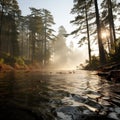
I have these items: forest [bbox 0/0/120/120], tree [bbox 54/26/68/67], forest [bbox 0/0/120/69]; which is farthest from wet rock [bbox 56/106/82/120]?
tree [bbox 54/26/68/67]

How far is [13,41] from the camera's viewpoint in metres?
36.8

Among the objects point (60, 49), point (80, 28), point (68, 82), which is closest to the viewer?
point (68, 82)

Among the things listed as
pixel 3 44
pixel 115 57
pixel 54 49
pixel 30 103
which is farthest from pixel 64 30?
pixel 30 103

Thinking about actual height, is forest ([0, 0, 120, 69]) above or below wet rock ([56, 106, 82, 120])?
above

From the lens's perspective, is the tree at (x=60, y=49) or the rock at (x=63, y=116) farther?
the tree at (x=60, y=49)

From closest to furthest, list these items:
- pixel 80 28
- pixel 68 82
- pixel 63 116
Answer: pixel 63 116 < pixel 68 82 < pixel 80 28

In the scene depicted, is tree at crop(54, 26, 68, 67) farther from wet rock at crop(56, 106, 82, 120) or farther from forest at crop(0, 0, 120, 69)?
wet rock at crop(56, 106, 82, 120)

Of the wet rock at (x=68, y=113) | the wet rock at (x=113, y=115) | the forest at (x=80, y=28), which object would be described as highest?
the forest at (x=80, y=28)

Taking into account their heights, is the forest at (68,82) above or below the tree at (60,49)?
below

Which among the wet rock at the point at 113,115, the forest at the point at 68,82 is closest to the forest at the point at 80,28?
the forest at the point at 68,82

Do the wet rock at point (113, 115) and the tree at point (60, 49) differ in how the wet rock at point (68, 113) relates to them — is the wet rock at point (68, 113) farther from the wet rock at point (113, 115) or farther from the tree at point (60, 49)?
the tree at point (60, 49)

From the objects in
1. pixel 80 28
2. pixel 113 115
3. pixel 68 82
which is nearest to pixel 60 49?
pixel 80 28

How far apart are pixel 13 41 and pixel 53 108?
35838 mm

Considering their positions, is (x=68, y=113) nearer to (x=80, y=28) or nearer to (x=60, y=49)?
(x=80, y=28)
